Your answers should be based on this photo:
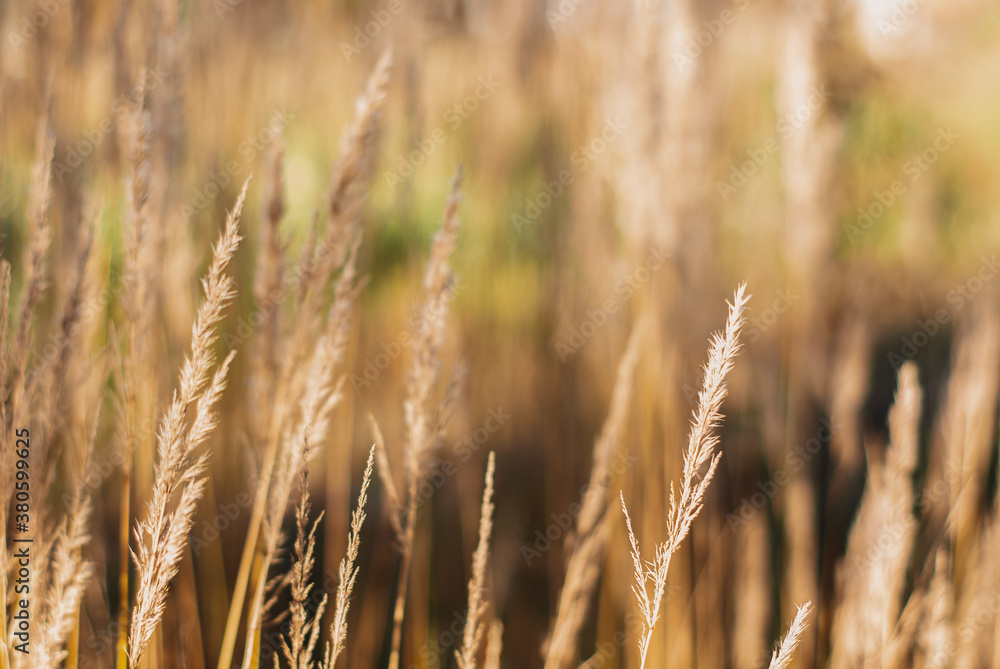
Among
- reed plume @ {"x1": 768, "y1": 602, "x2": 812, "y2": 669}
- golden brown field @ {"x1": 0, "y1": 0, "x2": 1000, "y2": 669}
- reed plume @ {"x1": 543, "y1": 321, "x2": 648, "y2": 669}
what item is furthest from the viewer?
reed plume @ {"x1": 543, "y1": 321, "x2": 648, "y2": 669}

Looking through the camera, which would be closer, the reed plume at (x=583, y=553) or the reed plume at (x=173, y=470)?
A: the reed plume at (x=173, y=470)

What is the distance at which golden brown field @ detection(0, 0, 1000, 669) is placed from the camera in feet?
2.45

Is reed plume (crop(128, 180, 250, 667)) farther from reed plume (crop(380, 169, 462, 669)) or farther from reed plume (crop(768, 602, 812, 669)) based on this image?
reed plume (crop(768, 602, 812, 669))

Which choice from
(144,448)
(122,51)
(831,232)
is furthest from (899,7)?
(144,448)

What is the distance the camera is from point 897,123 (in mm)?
4074

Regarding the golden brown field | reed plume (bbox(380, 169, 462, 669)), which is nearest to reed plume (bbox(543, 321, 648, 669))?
the golden brown field

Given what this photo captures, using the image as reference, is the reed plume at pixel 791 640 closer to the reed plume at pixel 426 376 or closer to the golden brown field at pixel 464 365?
the golden brown field at pixel 464 365

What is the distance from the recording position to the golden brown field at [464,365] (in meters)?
0.75

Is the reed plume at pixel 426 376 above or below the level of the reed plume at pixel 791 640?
above

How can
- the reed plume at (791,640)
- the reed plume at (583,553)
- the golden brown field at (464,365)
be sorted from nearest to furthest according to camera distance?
the reed plume at (791,640)
the golden brown field at (464,365)
the reed plume at (583,553)

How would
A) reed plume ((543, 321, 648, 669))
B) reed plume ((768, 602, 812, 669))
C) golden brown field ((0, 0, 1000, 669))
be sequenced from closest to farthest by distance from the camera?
reed plume ((768, 602, 812, 669)), golden brown field ((0, 0, 1000, 669)), reed plume ((543, 321, 648, 669))

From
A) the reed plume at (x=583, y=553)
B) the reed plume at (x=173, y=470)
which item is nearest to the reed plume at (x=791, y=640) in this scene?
the reed plume at (x=583, y=553)

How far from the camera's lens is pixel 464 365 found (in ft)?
2.77

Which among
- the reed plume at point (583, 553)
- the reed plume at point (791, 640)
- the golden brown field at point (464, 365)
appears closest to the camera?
the reed plume at point (791, 640)
